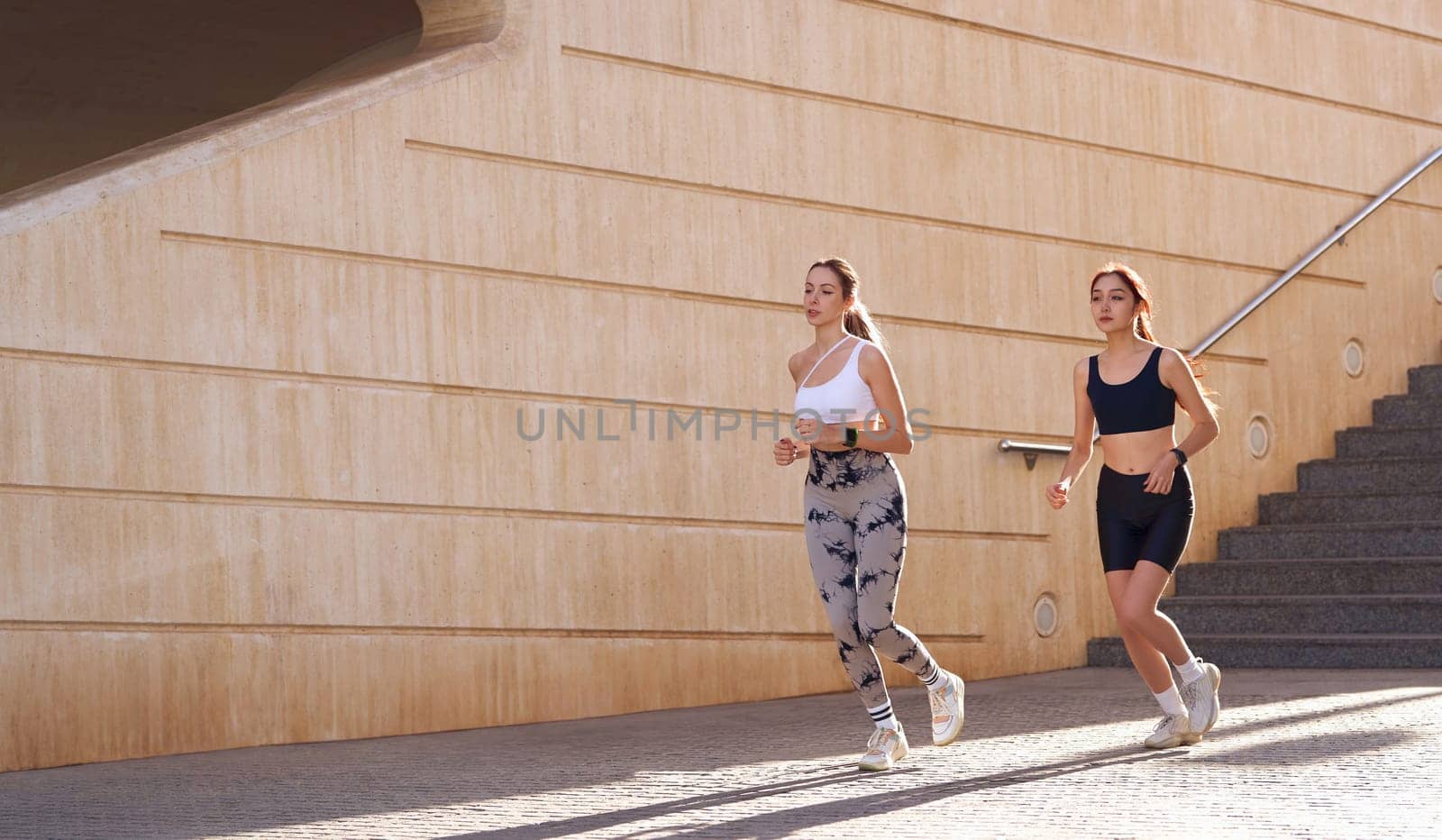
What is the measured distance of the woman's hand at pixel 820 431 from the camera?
5.68 meters

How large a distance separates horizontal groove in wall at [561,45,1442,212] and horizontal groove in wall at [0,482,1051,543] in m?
2.22

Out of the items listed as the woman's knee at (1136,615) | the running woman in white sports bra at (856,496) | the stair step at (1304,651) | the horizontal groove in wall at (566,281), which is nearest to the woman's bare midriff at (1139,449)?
the woman's knee at (1136,615)

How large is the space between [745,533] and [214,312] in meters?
2.87

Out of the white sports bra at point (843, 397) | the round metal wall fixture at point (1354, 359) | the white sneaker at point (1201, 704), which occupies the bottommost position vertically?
the white sneaker at point (1201, 704)

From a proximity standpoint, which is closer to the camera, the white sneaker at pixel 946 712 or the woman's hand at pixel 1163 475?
the woman's hand at pixel 1163 475

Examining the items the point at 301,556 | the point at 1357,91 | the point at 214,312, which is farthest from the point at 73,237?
the point at 1357,91

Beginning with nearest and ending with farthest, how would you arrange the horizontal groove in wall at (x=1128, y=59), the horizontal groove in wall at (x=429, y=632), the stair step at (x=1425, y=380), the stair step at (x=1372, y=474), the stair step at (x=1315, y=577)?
the horizontal groove in wall at (x=429, y=632) < the stair step at (x=1315, y=577) < the horizontal groove in wall at (x=1128, y=59) < the stair step at (x=1372, y=474) < the stair step at (x=1425, y=380)

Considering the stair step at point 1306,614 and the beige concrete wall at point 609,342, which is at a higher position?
the beige concrete wall at point 609,342

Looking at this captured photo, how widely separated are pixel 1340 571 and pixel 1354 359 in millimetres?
2114

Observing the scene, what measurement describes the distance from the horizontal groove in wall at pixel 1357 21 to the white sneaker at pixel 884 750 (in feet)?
22.3

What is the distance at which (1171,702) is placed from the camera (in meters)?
6.06

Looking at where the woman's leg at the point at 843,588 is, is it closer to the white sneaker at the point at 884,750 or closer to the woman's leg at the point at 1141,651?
the white sneaker at the point at 884,750

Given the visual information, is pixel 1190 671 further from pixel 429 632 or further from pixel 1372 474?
pixel 1372 474

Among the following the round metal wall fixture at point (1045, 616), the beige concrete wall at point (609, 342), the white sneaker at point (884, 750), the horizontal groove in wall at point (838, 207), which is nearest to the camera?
the white sneaker at point (884, 750)
